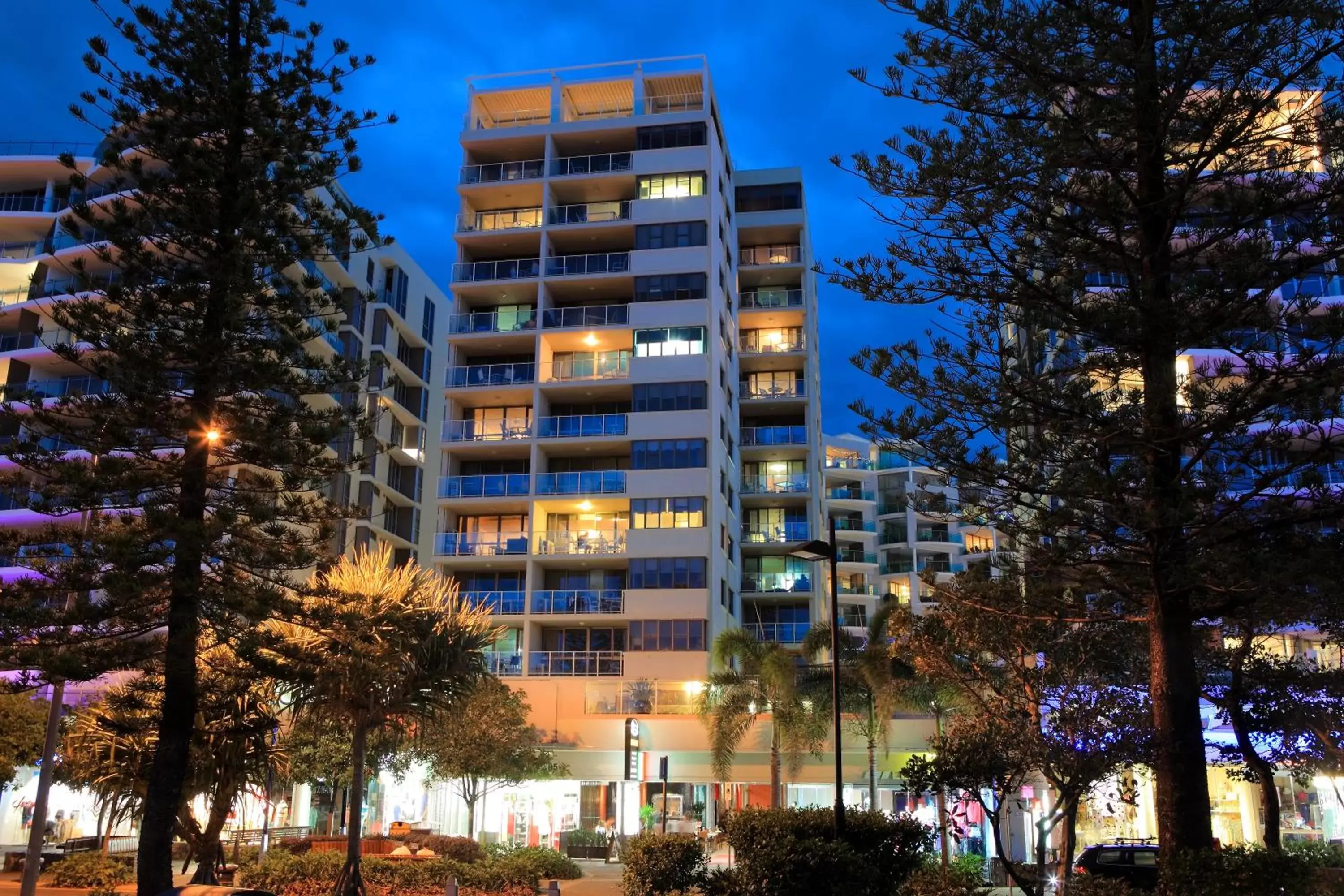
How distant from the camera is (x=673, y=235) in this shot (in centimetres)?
5178

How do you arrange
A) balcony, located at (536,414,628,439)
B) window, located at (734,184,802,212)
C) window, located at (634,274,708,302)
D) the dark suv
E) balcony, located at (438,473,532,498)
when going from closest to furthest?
the dark suv, balcony, located at (536,414,628,439), balcony, located at (438,473,532,498), window, located at (634,274,708,302), window, located at (734,184,802,212)

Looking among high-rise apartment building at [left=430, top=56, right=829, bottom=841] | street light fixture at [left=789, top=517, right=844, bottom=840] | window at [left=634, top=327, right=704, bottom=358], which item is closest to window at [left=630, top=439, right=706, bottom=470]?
high-rise apartment building at [left=430, top=56, right=829, bottom=841]

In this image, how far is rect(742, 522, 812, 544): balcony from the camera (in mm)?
55406

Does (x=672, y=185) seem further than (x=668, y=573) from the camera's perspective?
Yes

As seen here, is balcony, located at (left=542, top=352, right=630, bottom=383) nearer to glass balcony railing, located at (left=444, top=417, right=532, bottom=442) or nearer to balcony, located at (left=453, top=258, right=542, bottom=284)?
glass balcony railing, located at (left=444, top=417, right=532, bottom=442)

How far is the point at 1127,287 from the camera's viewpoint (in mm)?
15070

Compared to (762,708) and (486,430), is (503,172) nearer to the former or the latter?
(486,430)

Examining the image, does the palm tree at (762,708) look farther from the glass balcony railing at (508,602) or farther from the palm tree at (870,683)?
the glass balcony railing at (508,602)

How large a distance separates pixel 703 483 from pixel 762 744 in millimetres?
12541

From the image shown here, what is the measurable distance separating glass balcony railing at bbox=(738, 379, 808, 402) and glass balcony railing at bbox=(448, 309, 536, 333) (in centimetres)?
1170

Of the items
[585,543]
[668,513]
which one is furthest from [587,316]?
[585,543]

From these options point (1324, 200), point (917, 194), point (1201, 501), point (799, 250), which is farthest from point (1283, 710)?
point (799, 250)

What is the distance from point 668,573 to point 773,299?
61.1 ft

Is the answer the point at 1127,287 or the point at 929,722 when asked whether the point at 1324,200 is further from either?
the point at 929,722
